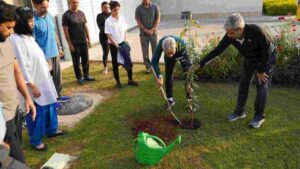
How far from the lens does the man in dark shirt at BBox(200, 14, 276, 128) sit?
3725mm

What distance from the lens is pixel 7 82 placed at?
2.60 metres

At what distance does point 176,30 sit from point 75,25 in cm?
779

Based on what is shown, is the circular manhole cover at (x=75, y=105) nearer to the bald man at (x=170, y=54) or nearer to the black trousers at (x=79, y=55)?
the black trousers at (x=79, y=55)

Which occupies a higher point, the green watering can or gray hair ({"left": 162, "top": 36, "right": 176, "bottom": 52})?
gray hair ({"left": 162, "top": 36, "right": 176, "bottom": 52})

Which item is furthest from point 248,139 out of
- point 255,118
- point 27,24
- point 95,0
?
point 95,0

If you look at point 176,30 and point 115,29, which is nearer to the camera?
point 115,29

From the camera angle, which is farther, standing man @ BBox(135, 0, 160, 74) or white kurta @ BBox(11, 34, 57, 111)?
standing man @ BBox(135, 0, 160, 74)

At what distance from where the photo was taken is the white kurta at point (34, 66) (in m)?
3.39

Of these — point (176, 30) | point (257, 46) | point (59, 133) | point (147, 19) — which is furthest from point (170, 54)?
point (176, 30)

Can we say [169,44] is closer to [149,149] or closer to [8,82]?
[149,149]

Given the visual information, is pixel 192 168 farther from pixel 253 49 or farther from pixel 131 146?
pixel 253 49

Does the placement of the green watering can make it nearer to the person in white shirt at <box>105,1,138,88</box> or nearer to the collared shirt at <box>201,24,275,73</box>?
the collared shirt at <box>201,24,275,73</box>

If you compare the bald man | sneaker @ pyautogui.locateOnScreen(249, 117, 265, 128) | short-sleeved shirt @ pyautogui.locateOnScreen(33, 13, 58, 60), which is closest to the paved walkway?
short-sleeved shirt @ pyautogui.locateOnScreen(33, 13, 58, 60)

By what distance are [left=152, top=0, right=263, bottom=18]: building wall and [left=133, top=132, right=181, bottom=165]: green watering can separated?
13389mm
